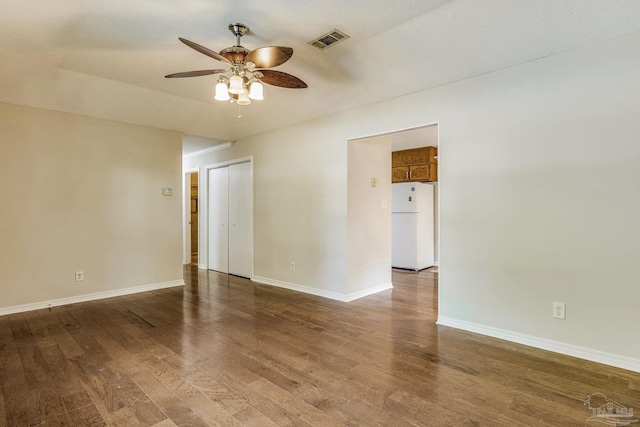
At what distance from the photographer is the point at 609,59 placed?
237 cm

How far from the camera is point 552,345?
8.49 feet

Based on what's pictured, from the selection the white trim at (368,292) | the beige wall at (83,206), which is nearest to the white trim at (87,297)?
the beige wall at (83,206)

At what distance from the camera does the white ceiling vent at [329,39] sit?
258 cm

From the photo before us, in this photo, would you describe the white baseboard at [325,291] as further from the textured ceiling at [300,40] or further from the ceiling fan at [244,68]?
the ceiling fan at [244,68]

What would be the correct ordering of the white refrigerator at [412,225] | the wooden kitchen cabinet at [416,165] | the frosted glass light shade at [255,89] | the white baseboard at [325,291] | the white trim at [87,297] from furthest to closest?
the wooden kitchen cabinet at [416,165] → the white refrigerator at [412,225] → the white baseboard at [325,291] → the white trim at [87,297] → the frosted glass light shade at [255,89]

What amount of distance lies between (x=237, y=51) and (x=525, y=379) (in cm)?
303

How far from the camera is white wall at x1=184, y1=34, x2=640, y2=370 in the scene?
2.33 meters

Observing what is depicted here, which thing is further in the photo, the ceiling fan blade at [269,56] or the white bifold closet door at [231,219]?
the white bifold closet door at [231,219]

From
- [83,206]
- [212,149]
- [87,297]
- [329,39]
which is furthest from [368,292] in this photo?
[212,149]

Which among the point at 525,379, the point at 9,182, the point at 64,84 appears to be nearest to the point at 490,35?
the point at 525,379

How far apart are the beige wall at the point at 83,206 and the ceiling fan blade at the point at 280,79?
303cm

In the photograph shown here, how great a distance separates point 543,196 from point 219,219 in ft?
16.8

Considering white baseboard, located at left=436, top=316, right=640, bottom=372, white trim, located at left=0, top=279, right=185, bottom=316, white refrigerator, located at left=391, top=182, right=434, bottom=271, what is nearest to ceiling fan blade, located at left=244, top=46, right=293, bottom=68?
white baseboard, located at left=436, top=316, right=640, bottom=372

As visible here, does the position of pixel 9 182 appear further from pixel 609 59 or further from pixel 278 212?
pixel 609 59
